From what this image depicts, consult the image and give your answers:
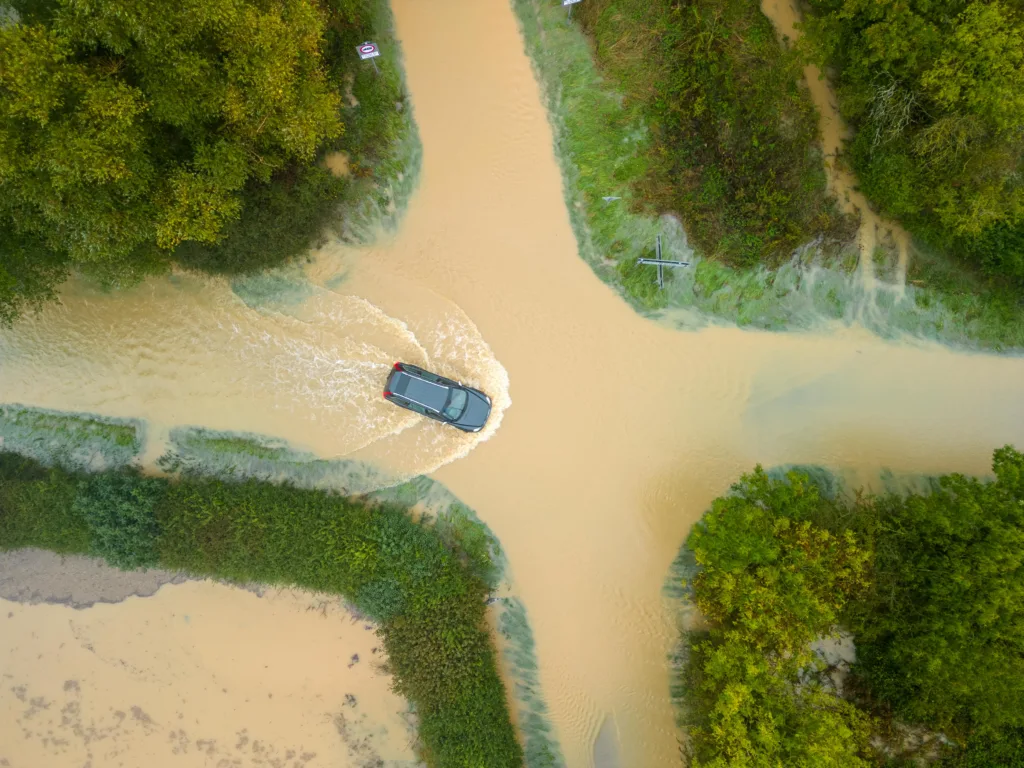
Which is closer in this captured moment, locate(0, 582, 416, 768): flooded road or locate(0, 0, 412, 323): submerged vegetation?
locate(0, 0, 412, 323): submerged vegetation

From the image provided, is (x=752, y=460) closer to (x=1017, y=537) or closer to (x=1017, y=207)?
(x=1017, y=537)

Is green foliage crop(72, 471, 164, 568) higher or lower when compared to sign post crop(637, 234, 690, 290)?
lower

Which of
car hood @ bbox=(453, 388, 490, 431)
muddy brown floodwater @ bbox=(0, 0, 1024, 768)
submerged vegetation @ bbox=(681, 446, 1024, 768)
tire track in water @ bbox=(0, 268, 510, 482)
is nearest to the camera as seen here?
submerged vegetation @ bbox=(681, 446, 1024, 768)

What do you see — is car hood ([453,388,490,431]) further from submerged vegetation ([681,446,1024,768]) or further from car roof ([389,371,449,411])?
submerged vegetation ([681,446,1024,768])

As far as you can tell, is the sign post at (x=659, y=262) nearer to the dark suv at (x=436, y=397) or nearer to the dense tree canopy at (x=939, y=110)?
the dense tree canopy at (x=939, y=110)

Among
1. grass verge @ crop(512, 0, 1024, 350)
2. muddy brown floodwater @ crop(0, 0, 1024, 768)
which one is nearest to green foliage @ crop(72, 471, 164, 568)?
muddy brown floodwater @ crop(0, 0, 1024, 768)

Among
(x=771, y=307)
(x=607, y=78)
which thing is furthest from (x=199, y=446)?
(x=771, y=307)

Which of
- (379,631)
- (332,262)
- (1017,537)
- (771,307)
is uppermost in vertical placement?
(771,307)
